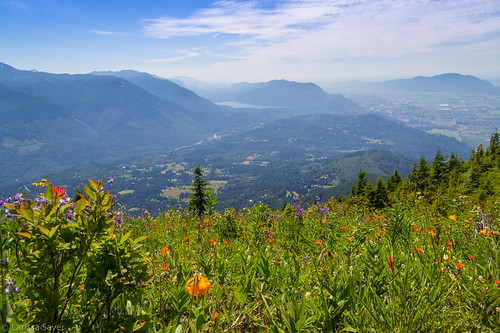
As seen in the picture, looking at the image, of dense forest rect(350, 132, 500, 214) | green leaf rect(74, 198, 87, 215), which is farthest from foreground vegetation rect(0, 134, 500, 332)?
dense forest rect(350, 132, 500, 214)

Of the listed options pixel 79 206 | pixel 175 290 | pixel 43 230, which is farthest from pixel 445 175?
pixel 43 230

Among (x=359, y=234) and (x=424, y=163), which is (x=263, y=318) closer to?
(x=359, y=234)

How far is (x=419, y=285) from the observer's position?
1.93m

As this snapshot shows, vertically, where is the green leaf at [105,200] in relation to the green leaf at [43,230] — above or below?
above

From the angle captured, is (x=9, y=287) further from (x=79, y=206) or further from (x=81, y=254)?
(x=79, y=206)

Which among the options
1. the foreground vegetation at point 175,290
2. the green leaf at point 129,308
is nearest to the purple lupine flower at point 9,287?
the foreground vegetation at point 175,290

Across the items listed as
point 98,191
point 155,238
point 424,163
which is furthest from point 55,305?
point 424,163

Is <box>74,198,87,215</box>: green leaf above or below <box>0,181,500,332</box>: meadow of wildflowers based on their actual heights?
above

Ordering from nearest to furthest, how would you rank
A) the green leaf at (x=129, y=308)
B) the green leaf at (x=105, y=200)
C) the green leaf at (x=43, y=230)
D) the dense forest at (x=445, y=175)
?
the green leaf at (x=43, y=230) → the green leaf at (x=105, y=200) → the green leaf at (x=129, y=308) → the dense forest at (x=445, y=175)

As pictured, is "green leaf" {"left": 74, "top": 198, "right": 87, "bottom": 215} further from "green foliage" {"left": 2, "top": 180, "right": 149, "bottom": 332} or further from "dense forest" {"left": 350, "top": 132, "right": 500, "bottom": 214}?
"dense forest" {"left": 350, "top": 132, "right": 500, "bottom": 214}

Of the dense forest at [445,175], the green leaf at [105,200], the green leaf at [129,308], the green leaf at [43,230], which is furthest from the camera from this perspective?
the dense forest at [445,175]

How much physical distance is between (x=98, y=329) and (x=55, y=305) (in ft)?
0.91

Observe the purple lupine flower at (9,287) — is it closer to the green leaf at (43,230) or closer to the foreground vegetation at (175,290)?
the foreground vegetation at (175,290)

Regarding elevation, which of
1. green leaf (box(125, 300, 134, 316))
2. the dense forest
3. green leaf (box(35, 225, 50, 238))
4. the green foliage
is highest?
green leaf (box(35, 225, 50, 238))
